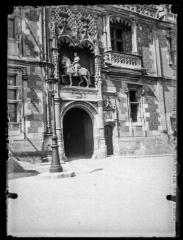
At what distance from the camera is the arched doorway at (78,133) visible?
10805 millimetres

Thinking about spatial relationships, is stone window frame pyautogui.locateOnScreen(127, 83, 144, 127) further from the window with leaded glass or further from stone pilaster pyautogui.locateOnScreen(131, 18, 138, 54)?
the window with leaded glass

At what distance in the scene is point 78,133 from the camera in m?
11.0

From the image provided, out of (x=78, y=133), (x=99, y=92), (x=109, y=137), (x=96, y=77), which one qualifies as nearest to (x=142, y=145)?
(x=109, y=137)

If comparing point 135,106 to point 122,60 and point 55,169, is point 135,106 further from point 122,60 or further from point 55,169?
point 55,169

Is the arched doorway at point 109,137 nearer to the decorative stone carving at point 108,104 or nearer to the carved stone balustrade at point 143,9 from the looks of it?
the decorative stone carving at point 108,104

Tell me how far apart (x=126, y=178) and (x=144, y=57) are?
7798 millimetres

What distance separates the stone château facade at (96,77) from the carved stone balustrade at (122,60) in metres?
0.05

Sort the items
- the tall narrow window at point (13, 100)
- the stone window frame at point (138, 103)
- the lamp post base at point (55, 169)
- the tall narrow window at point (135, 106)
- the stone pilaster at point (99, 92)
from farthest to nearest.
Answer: the tall narrow window at point (135, 106) → the stone window frame at point (138, 103) → the stone pilaster at point (99, 92) → the tall narrow window at point (13, 100) → the lamp post base at point (55, 169)

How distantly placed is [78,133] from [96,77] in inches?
107

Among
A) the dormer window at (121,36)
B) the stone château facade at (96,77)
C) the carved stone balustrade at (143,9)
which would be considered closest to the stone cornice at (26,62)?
the stone château facade at (96,77)

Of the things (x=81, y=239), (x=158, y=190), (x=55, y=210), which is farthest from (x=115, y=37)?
(x=81, y=239)

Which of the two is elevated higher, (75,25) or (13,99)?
(75,25)

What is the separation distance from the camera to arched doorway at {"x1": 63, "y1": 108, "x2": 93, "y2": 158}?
10.8m

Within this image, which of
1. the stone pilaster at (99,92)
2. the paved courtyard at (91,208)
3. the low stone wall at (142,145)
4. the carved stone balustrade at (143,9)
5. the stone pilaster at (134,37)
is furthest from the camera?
the carved stone balustrade at (143,9)
